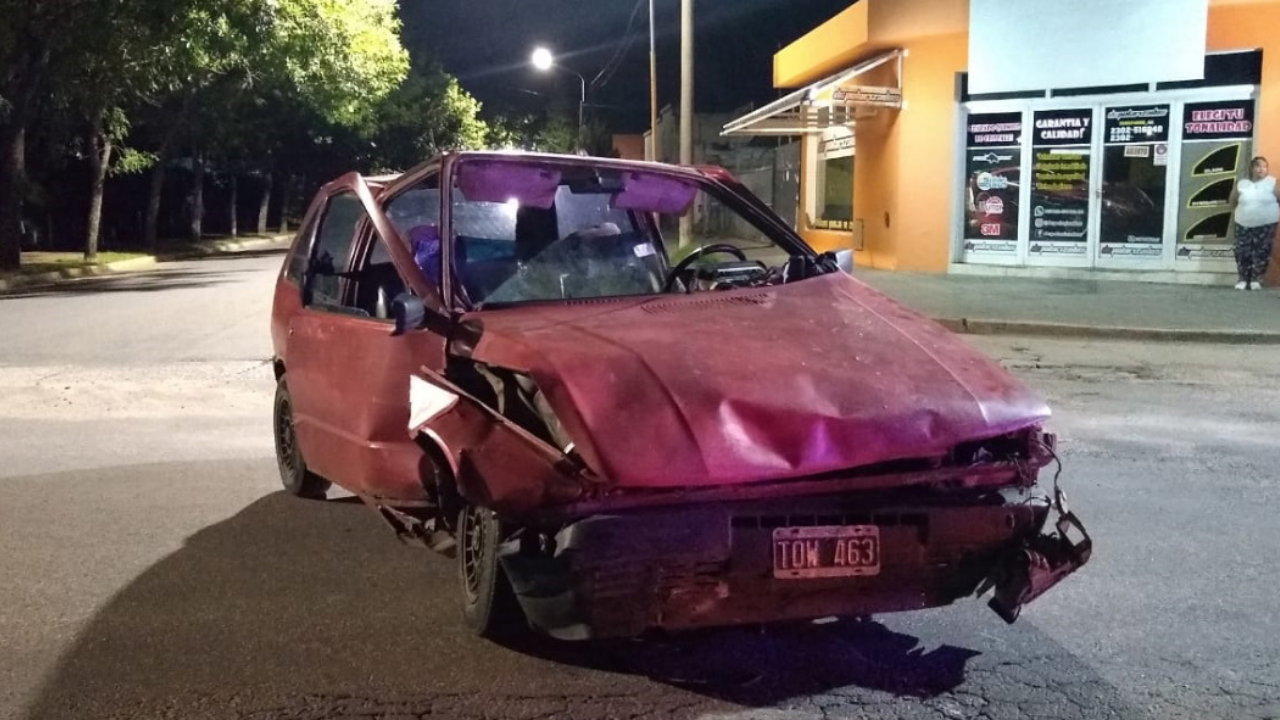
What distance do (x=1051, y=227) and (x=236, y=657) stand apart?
16658 millimetres

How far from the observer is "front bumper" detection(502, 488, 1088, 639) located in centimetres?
352

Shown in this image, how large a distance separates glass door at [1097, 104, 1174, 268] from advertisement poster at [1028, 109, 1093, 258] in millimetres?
269

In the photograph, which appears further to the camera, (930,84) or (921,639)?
(930,84)

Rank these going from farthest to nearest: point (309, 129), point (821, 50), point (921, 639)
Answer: point (309, 129) → point (821, 50) → point (921, 639)

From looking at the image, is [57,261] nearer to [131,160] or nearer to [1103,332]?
[131,160]

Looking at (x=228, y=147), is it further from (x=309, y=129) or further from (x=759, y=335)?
(x=759, y=335)

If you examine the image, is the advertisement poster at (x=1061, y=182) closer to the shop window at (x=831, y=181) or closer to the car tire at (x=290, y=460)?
the shop window at (x=831, y=181)

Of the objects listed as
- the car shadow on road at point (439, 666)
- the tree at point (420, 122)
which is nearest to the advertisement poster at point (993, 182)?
the car shadow on road at point (439, 666)

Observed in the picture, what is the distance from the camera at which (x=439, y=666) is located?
415 centimetres

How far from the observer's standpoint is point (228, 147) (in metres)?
37.6

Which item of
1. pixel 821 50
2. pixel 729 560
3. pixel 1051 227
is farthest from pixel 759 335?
pixel 821 50

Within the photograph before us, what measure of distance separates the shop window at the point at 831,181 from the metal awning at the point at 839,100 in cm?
68

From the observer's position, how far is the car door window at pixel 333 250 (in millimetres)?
5871

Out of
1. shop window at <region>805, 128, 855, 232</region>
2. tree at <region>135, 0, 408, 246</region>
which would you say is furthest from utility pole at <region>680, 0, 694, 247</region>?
tree at <region>135, 0, 408, 246</region>
